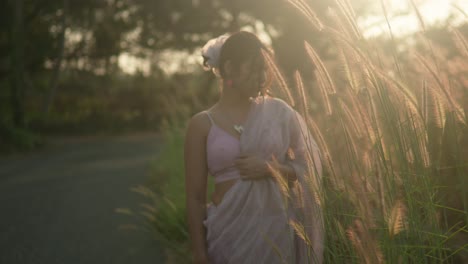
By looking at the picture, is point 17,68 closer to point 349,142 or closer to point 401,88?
point 349,142

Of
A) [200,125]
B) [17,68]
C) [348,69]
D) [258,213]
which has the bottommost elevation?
[258,213]

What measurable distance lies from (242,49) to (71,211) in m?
4.87

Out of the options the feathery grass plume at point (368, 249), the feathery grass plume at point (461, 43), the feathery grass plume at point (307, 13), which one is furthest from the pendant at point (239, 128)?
the feathery grass plume at point (368, 249)

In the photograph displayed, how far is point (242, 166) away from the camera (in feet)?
9.21

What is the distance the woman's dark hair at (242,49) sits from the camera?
2828 millimetres

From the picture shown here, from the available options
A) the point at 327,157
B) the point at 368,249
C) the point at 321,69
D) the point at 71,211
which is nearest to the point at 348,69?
the point at 321,69

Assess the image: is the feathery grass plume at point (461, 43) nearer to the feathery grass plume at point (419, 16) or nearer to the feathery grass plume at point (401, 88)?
the feathery grass plume at point (419, 16)

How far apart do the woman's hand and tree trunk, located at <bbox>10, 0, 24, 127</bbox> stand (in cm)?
1649

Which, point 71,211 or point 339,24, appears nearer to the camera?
point 339,24

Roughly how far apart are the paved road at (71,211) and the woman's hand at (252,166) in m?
2.10

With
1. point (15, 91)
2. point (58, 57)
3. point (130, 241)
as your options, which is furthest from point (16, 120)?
point (130, 241)

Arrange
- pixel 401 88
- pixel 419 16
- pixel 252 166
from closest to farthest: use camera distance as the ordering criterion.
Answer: pixel 401 88 → pixel 419 16 → pixel 252 166

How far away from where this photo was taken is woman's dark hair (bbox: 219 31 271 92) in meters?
2.83

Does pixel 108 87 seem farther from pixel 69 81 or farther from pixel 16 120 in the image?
pixel 16 120
